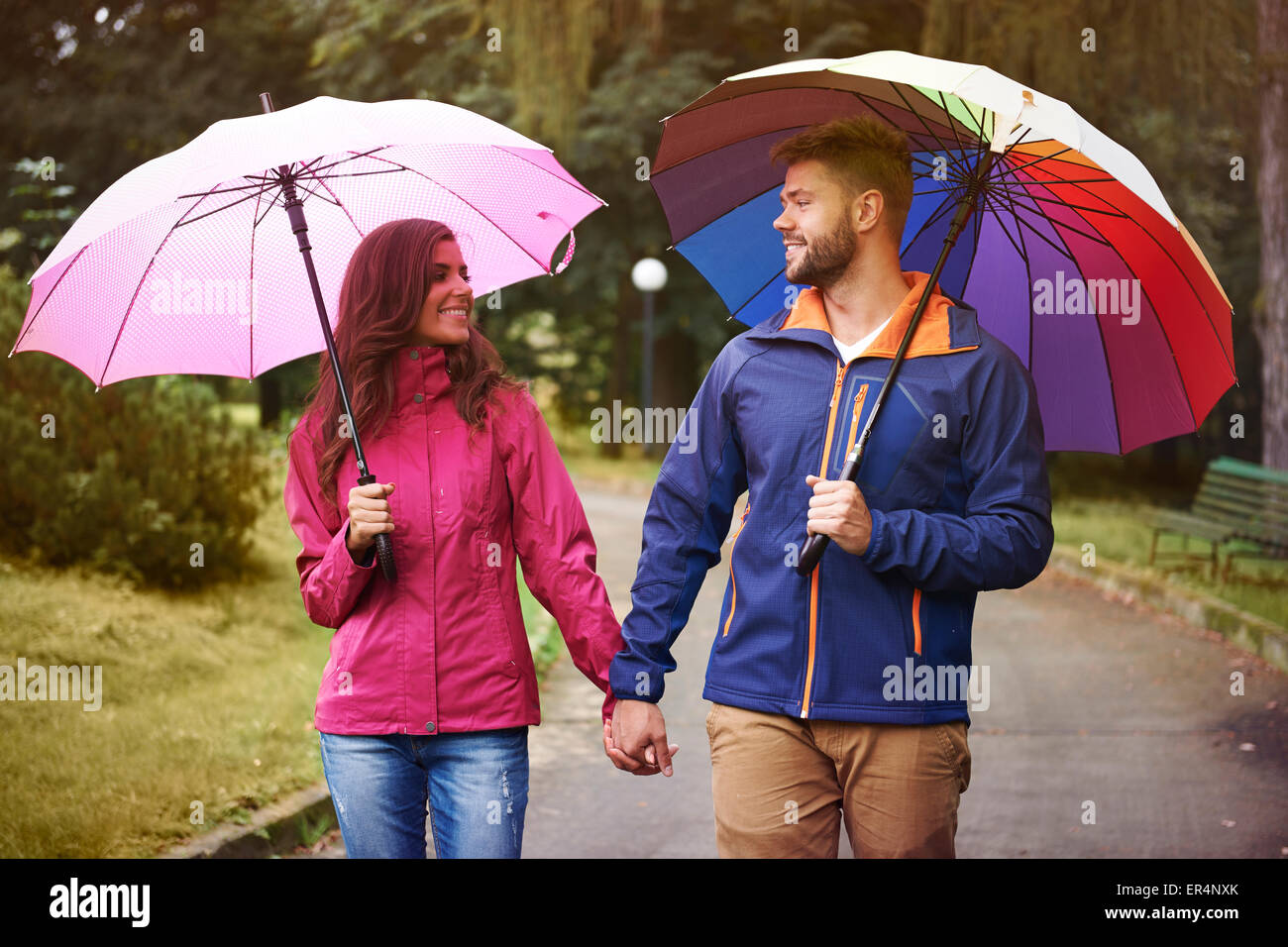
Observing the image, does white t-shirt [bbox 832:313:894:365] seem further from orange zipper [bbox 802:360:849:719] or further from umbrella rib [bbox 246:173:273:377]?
umbrella rib [bbox 246:173:273:377]

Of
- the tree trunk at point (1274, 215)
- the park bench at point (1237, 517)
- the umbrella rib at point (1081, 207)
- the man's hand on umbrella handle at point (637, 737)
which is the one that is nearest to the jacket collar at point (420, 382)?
the man's hand on umbrella handle at point (637, 737)

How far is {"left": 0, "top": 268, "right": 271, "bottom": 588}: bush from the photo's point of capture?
8539 millimetres

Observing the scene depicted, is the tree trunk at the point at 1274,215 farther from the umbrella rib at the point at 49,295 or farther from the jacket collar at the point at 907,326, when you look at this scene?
the umbrella rib at the point at 49,295

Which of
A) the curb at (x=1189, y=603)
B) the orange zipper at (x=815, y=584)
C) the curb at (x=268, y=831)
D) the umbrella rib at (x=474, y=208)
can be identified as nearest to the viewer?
the orange zipper at (x=815, y=584)

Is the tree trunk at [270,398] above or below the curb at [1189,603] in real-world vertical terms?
above

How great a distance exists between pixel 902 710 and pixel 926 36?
1222 cm

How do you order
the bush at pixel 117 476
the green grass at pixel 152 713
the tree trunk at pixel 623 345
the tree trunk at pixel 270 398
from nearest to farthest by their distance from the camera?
the green grass at pixel 152 713 < the bush at pixel 117 476 < the tree trunk at pixel 623 345 < the tree trunk at pixel 270 398

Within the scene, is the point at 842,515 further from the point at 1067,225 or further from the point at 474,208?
the point at 474,208

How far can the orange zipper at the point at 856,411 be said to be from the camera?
10.4 ft

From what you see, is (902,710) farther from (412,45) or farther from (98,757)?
(412,45)

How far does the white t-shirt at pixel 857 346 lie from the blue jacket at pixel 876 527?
0.07ft

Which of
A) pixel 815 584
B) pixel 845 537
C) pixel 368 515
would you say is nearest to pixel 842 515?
pixel 845 537

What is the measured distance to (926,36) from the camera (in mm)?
13992
